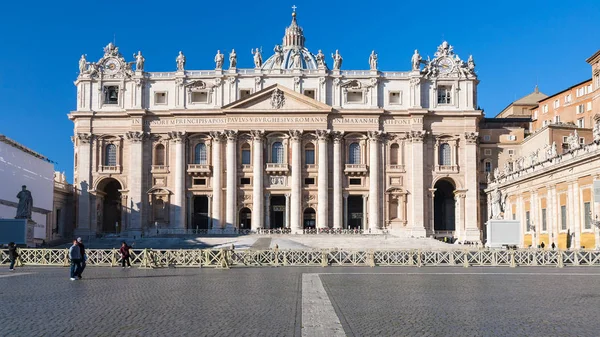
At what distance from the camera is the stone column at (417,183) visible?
235ft

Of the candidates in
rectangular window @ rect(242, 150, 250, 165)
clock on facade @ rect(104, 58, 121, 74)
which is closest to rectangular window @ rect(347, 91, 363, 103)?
rectangular window @ rect(242, 150, 250, 165)

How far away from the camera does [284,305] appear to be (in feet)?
55.9

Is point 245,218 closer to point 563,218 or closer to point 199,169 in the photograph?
point 199,169

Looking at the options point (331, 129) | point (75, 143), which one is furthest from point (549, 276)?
point (75, 143)

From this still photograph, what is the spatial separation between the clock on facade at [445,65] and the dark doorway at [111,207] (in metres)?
34.9

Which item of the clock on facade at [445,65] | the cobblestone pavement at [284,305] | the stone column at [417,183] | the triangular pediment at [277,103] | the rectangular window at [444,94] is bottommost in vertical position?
the cobblestone pavement at [284,305]

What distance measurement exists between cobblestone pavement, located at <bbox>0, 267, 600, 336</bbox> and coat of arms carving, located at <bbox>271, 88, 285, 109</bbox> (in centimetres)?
4631

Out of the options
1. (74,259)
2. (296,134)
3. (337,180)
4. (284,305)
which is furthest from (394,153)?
(284,305)

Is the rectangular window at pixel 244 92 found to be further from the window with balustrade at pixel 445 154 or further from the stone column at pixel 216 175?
the window with balustrade at pixel 445 154

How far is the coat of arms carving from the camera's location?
7162 cm

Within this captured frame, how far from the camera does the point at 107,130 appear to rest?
242 ft

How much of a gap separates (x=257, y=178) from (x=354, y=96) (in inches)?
500

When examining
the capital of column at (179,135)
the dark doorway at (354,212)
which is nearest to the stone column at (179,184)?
the capital of column at (179,135)

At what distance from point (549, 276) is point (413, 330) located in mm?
15863
